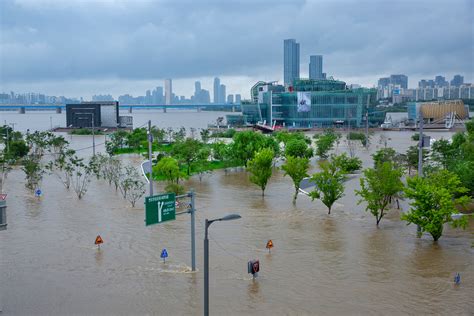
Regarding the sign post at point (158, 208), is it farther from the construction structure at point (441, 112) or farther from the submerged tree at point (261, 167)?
the construction structure at point (441, 112)

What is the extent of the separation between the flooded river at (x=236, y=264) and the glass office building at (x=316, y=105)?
85.2 meters

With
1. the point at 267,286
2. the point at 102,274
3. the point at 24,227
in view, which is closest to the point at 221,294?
the point at 267,286

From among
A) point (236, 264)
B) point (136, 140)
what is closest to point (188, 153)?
point (236, 264)

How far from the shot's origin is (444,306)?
14.5 m

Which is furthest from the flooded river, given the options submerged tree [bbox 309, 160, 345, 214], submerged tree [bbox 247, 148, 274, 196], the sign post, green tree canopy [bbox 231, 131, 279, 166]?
green tree canopy [bbox 231, 131, 279, 166]

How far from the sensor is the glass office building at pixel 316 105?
367ft

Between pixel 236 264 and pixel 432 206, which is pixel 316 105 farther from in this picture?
pixel 236 264

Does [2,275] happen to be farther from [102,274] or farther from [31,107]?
[31,107]

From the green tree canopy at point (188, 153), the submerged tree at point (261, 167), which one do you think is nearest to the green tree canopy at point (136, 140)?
the green tree canopy at point (188, 153)

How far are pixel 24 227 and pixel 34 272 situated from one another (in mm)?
7131

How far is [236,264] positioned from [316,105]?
97.3 m

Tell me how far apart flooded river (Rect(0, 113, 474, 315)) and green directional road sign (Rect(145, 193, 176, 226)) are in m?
2.07

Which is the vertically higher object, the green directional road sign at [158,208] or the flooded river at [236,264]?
the green directional road sign at [158,208]

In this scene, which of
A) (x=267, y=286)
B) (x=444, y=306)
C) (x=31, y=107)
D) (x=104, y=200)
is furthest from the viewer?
(x=31, y=107)
